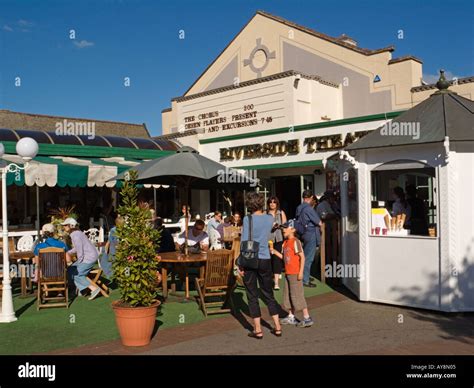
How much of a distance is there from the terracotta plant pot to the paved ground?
0.12 m

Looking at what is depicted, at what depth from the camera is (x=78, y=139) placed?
17438 millimetres

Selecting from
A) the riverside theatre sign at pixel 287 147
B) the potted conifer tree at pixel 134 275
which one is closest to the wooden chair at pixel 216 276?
the potted conifer tree at pixel 134 275

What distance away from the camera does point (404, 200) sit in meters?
8.06

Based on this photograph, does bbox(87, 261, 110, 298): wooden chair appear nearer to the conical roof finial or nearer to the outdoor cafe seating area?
the outdoor cafe seating area

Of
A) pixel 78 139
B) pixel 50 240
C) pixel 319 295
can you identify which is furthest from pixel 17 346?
pixel 78 139

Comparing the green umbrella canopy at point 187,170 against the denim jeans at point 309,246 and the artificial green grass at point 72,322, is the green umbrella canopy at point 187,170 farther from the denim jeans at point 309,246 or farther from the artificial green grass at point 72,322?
the artificial green grass at point 72,322

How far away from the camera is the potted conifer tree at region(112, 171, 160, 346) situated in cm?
566

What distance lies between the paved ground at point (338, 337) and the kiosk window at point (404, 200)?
124 cm

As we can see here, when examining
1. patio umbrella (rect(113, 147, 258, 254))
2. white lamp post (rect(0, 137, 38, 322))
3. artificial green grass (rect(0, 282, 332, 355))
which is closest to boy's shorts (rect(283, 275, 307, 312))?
artificial green grass (rect(0, 282, 332, 355))

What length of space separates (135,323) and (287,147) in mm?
11960

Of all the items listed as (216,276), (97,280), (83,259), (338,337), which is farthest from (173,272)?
(338,337)

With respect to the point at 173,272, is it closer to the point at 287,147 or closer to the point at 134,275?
the point at 134,275

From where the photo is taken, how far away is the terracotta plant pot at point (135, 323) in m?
5.64
